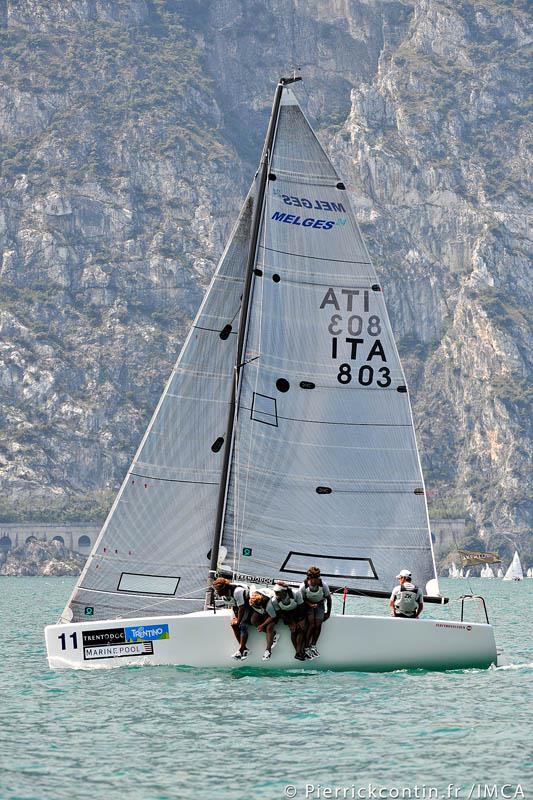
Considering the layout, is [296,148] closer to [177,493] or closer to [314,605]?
[177,493]

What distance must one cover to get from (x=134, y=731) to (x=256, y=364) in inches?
305

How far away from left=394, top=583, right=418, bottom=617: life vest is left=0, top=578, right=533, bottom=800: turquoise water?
3.43ft

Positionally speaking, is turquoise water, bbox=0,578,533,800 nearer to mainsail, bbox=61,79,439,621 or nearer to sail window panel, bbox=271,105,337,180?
mainsail, bbox=61,79,439,621

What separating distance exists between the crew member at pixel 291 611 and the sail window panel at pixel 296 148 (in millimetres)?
7423

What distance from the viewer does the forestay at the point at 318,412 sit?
Answer: 2439 centimetres

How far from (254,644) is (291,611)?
2.60ft

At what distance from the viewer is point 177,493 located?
81.8 ft

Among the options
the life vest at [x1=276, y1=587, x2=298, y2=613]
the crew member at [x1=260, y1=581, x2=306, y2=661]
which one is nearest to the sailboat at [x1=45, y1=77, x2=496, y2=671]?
the crew member at [x1=260, y1=581, x2=306, y2=661]

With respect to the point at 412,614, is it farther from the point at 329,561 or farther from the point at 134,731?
the point at 134,731

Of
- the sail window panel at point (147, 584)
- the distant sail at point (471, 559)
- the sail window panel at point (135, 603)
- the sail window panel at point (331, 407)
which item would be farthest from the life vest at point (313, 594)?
the distant sail at point (471, 559)

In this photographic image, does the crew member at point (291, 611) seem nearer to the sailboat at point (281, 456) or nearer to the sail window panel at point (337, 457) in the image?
the sailboat at point (281, 456)

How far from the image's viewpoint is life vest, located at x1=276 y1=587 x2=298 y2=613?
73.9 ft

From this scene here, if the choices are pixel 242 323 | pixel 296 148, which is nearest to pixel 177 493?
pixel 242 323

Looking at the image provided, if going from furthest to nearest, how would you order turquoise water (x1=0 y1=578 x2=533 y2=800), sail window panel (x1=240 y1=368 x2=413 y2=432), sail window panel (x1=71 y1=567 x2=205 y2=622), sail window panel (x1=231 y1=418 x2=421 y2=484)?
sail window panel (x1=240 y1=368 x2=413 y2=432)
sail window panel (x1=231 y1=418 x2=421 y2=484)
sail window panel (x1=71 y1=567 x2=205 y2=622)
turquoise water (x1=0 y1=578 x2=533 y2=800)
